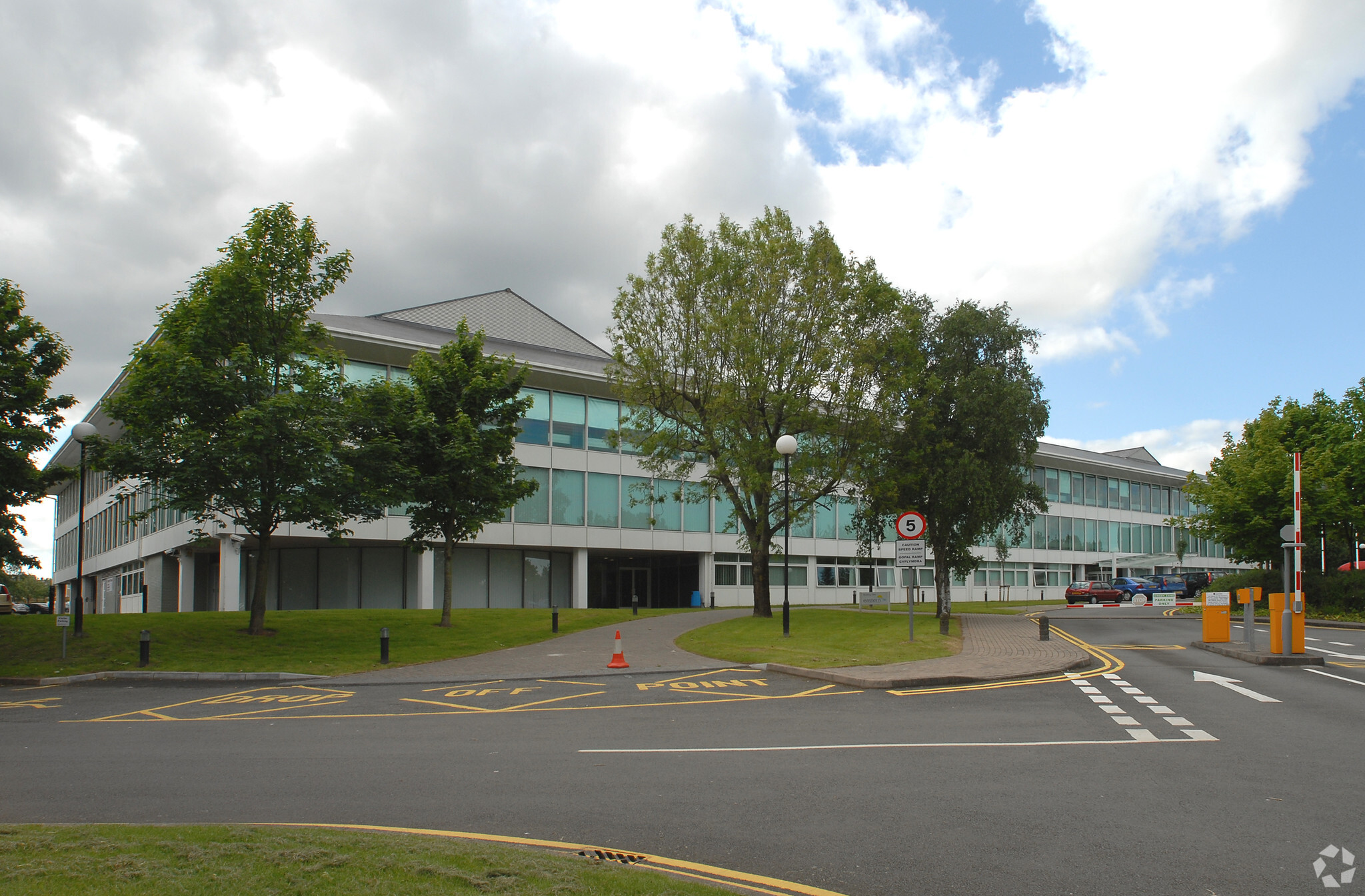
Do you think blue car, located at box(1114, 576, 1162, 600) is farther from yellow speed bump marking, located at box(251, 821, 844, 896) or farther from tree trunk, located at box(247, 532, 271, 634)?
yellow speed bump marking, located at box(251, 821, 844, 896)

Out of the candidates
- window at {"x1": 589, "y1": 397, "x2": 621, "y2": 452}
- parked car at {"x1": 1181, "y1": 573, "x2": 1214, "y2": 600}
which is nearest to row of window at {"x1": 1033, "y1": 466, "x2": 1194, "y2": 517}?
parked car at {"x1": 1181, "y1": 573, "x2": 1214, "y2": 600}

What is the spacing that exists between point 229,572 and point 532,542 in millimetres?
12267

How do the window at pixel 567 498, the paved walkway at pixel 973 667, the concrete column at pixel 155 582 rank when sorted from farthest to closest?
the concrete column at pixel 155 582, the window at pixel 567 498, the paved walkway at pixel 973 667

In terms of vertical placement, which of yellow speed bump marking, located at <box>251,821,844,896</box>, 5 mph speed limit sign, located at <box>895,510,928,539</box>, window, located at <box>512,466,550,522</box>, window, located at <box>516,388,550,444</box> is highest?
window, located at <box>516,388,550,444</box>

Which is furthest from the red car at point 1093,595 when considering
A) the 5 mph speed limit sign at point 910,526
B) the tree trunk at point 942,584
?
the 5 mph speed limit sign at point 910,526

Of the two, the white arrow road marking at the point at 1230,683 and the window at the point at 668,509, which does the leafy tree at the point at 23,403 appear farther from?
the window at the point at 668,509

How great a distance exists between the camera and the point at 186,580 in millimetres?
43125

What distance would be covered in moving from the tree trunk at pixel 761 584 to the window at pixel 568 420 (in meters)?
14.3

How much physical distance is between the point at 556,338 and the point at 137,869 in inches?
1876

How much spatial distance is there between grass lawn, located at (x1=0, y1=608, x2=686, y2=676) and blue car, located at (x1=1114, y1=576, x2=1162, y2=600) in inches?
1572

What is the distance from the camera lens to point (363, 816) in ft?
22.2

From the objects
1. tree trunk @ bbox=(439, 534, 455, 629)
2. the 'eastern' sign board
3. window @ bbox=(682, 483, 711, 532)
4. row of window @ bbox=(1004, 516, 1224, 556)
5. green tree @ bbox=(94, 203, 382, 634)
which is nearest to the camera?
the 'eastern' sign board

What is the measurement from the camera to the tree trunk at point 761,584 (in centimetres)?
3145

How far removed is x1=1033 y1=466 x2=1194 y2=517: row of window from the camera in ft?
229
